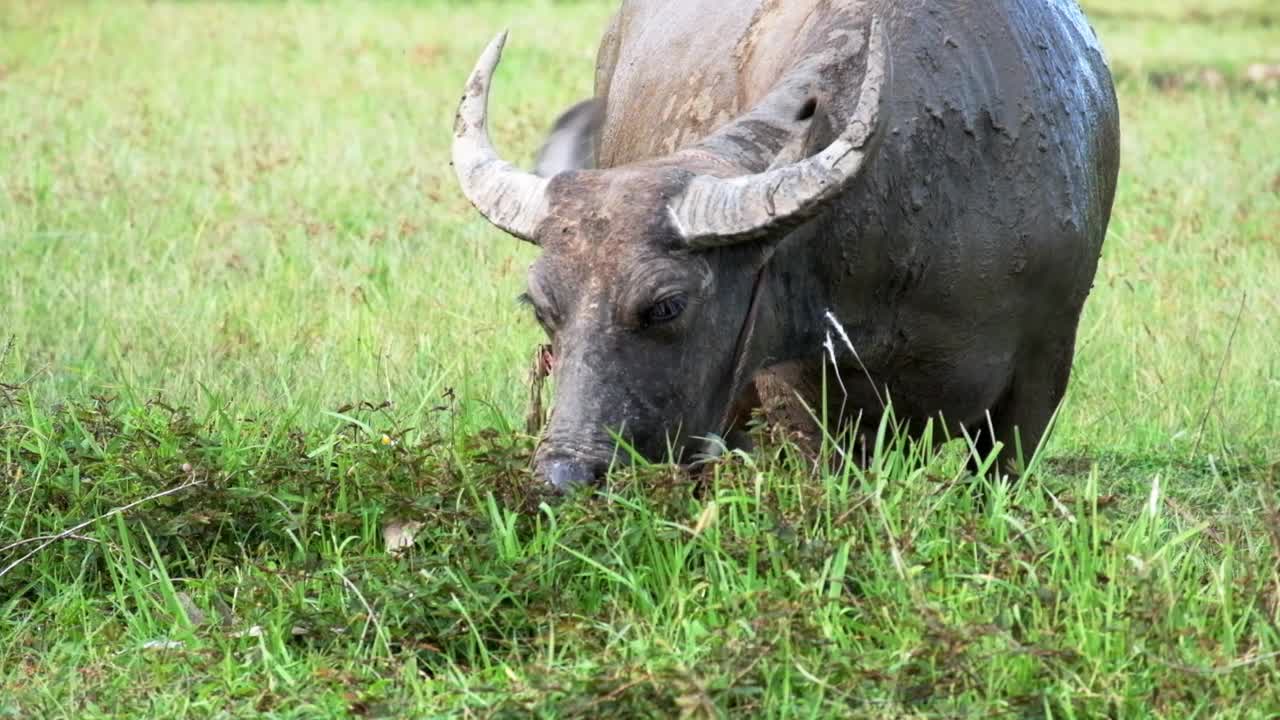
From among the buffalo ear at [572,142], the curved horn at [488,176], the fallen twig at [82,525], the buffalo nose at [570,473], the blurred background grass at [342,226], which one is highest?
the curved horn at [488,176]

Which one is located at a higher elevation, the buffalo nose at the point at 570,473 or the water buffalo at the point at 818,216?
the water buffalo at the point at 818,216

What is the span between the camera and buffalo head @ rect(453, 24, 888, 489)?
13.7 ft

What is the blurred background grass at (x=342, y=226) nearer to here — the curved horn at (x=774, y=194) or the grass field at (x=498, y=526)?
the grass field at (x=498, y=526)

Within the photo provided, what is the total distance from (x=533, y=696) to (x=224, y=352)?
12.5 feet

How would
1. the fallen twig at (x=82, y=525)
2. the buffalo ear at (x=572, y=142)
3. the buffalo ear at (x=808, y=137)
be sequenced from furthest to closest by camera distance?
the buffalo ear at (x=572, y=142), the buffalo ear at (x=808, y=137), the fallen twig at (x=82, y=525)

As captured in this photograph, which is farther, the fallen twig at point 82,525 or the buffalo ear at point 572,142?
the buffalo ear at point 572,142

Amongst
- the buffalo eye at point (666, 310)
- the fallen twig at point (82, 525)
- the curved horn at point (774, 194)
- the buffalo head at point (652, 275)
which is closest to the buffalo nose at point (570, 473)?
the buffalo head at point (652, 275)

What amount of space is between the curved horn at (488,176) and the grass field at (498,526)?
574 millimetres

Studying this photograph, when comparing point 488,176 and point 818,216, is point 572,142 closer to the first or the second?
point 488,176

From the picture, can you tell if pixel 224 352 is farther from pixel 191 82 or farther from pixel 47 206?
pixel 191 82

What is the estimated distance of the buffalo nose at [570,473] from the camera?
4121 millimetres

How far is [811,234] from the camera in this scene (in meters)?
4.71

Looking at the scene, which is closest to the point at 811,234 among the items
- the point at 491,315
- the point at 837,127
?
the point at 837,127

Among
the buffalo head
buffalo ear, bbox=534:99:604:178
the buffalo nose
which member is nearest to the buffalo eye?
the buffalo head
